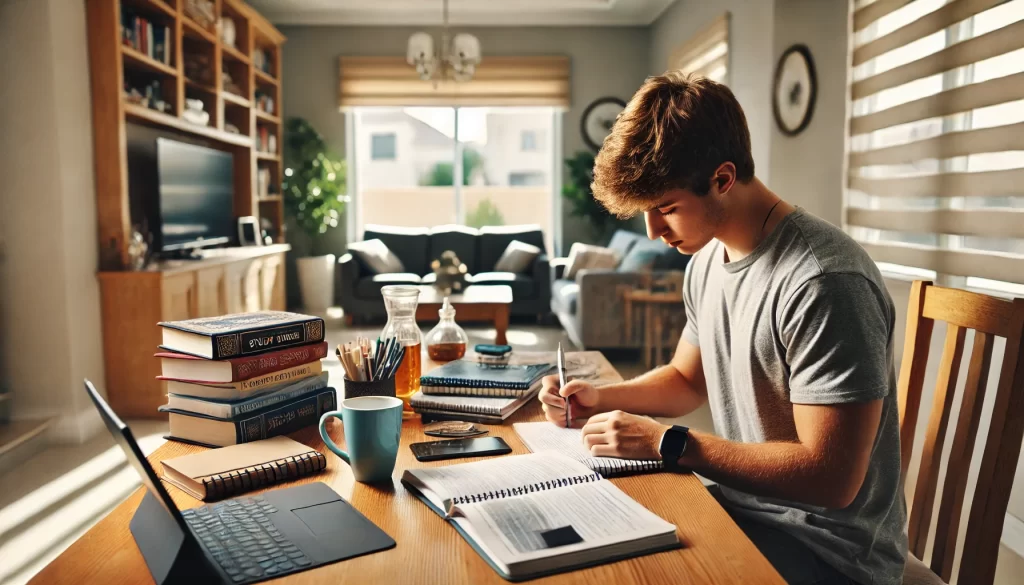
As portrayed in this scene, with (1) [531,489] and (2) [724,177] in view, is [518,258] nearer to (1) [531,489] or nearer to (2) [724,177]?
(2) [724,177]

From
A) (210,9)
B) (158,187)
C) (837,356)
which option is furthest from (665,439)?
(210,9)

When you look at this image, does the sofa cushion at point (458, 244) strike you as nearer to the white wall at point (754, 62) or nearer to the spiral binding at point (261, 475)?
the white wall at point (754, 62)

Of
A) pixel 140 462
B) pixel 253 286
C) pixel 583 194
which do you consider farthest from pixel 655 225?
pixel 583 194

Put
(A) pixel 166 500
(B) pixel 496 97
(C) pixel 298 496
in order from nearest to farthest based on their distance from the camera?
(A) pixel 166 500 < (C) pixel 298 496 < (B) pixel 496 97

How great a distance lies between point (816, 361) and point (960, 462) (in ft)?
1.06

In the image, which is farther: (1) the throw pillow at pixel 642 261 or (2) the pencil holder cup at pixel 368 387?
(1) the throw pillow at pixel 642 261

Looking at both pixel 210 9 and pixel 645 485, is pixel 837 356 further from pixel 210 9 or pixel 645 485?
pixel 210 9

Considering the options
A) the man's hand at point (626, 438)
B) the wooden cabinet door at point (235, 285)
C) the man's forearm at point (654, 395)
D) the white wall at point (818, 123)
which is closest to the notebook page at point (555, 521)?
the man's hand at point (626, 438)

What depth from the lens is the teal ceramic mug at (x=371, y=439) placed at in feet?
3.14

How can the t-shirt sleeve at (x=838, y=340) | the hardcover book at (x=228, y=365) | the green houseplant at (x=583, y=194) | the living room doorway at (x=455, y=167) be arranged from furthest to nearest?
the living room doorway at (x=455, y=167) < the green houseplant at (x=583, y=194) < the hardcover book at (x=228, y=365) < the t-shirt sleeve at (x=838, y=340)

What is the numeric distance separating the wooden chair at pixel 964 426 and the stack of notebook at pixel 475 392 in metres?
0.64

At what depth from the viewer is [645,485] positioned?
3.20 feet

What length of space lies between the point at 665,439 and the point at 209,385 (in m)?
0.65

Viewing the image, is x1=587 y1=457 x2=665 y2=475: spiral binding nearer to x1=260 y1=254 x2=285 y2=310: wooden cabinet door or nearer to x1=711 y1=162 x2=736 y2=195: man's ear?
x1=711 y1=162 x2=736 y2=195: man's ear
